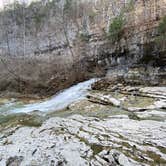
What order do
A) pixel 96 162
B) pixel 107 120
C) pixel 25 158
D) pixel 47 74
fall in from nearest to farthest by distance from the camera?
pixel 96 162, pixel 25 158, pixel 107 120, pixel 47 74

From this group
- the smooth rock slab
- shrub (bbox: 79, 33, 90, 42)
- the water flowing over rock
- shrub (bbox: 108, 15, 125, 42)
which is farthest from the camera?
shrub (bbox: 79, 33, 90, 42)

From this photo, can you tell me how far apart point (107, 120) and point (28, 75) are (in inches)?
499

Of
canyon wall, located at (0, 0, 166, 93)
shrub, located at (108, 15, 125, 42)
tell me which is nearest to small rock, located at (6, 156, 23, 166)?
canyon wall, located at (0, 0, 166, 93)

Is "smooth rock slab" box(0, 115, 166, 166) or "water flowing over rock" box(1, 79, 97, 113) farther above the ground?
"smooth rock slab" box(0, 115, 166, 166)

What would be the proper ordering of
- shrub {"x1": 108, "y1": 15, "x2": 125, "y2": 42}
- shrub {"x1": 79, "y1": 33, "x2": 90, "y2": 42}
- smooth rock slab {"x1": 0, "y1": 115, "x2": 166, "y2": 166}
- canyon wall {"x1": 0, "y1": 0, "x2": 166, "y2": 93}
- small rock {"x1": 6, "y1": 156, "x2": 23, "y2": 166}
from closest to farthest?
smooth rock slab {"x1": 0, "y1": 115, "x2": 166, "y2": 166} < small rock {"x1": 6, "y1": 156, "x2": 23, "y2": 166} < canyon wall {"x1": 0, "y1": 0, "x2": 166, "y2": 93} < shrub {"x1": 108, "y1": 15, "x2": 125, "y2": 42} < shrub {"x1": 79, "y1": 33, "x2": 90, "y2": 42}

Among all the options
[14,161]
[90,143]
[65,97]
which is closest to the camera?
[14,161]

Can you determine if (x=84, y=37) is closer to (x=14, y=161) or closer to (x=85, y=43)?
(x=85, y=43)

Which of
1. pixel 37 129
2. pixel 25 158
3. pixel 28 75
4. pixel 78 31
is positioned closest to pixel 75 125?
pixel 37 129

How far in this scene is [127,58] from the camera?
→ 59.8ft

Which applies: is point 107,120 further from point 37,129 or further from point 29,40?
point 29,40

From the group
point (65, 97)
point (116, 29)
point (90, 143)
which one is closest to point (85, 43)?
point (116, 29)

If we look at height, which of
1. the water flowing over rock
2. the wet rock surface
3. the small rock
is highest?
the wet rock surface

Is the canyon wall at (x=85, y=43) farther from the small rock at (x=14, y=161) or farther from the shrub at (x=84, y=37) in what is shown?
the small rock at (x=14, y=161)

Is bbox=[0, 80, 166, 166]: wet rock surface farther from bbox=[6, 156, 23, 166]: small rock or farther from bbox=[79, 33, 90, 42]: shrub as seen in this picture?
bbox=[79, 33, 90, 42]: shrub
